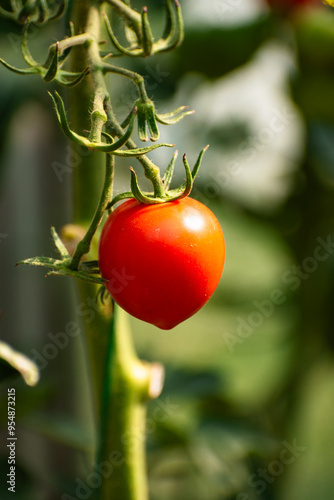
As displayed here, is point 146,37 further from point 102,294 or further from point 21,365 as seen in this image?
point 21,365

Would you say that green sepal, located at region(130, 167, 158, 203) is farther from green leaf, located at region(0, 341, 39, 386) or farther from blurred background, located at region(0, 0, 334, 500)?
blurred background, located at region(0, 0, 334, 500)

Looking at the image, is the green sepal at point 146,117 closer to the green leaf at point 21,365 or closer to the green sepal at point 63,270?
the green sepal at point 63,270

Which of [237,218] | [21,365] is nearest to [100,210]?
[21,365]

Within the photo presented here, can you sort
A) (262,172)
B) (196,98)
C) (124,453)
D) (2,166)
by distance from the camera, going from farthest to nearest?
(262,172)
(196,98)
(2,166)
(124,453)

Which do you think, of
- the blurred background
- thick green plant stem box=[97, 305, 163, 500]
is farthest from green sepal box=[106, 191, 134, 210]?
the blurred background

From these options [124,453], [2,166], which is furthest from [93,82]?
[2,166]

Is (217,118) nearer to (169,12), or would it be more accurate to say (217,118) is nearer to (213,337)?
(169,12)
